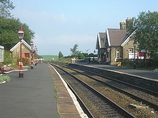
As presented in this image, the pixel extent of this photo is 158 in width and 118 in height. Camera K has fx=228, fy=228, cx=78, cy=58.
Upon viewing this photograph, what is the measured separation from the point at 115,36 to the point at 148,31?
894 inches

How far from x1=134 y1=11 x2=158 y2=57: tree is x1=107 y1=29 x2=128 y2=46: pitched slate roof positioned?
19505 millimetres

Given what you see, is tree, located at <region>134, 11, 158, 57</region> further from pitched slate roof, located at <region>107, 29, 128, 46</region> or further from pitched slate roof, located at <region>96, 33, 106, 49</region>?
pitched slate roof, located at <region>96, 33, 106, 49</region>

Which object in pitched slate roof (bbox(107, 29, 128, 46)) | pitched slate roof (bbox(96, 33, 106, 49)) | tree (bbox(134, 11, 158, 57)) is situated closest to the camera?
tree (bbox(134, 11, 158, 57))

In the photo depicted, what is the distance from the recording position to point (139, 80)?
52.0 feet

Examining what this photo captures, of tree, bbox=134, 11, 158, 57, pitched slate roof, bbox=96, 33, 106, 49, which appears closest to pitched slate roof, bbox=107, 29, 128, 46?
pitched slate roof, bbox=96, 33, 106, 49

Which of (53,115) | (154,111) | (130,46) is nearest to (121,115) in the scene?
(154,111)

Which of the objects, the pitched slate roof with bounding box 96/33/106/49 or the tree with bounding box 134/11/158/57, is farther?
the pitched slate roof with bounding box 96/33/106/49

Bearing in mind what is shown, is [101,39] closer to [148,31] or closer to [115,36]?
[115,36]

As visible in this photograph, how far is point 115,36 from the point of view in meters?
51.2

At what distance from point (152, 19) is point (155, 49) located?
3699 mm

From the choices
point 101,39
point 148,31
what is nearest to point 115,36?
point 101,39

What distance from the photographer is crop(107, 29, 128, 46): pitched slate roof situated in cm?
4903

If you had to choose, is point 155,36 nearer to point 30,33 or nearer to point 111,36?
point 111,36

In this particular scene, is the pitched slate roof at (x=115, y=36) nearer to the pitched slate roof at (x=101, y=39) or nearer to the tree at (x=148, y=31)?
the pitched slate roof at (x=101, y=39)
